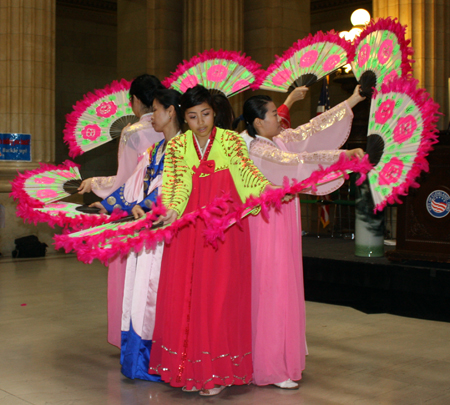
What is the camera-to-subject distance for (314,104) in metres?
12.8

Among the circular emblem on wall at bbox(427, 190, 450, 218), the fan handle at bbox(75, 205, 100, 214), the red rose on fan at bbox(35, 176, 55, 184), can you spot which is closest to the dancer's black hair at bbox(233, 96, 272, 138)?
the fan handle at bbox(75, 205, 100, 214)

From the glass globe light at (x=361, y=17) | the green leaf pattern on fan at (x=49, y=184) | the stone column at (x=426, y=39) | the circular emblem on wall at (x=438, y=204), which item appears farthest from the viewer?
the glass globe light at (x=361, y=17)

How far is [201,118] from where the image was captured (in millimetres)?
3152

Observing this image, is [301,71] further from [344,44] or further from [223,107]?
[223,107]

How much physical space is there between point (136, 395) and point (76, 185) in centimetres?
146

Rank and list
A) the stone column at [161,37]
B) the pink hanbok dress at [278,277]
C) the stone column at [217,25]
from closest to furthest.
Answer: the pink hanbok dress at [278,277], the stone column at [217,25], the stone column at [161,37]

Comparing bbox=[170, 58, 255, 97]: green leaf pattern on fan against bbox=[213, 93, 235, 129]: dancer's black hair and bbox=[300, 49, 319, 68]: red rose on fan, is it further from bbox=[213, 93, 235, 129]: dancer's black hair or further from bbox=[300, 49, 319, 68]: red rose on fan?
bbox=[213, 93, 235, 129]: dancer's black hair

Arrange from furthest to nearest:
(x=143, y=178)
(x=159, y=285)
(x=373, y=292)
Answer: (x=373, y=292) → (x=143, y=178) → (x=159, y=285)

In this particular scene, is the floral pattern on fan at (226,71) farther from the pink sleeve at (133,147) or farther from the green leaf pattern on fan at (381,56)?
the green leaf pattern on fan at (381,56)

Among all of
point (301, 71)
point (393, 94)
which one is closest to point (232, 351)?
point (393, 94)

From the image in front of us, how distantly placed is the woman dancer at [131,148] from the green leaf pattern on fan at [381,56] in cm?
124

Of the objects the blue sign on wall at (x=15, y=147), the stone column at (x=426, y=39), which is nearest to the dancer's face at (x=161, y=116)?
the stone column at (x=426, y=39)

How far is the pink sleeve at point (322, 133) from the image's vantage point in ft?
11.4

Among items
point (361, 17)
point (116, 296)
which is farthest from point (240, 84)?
point (361, 17)
